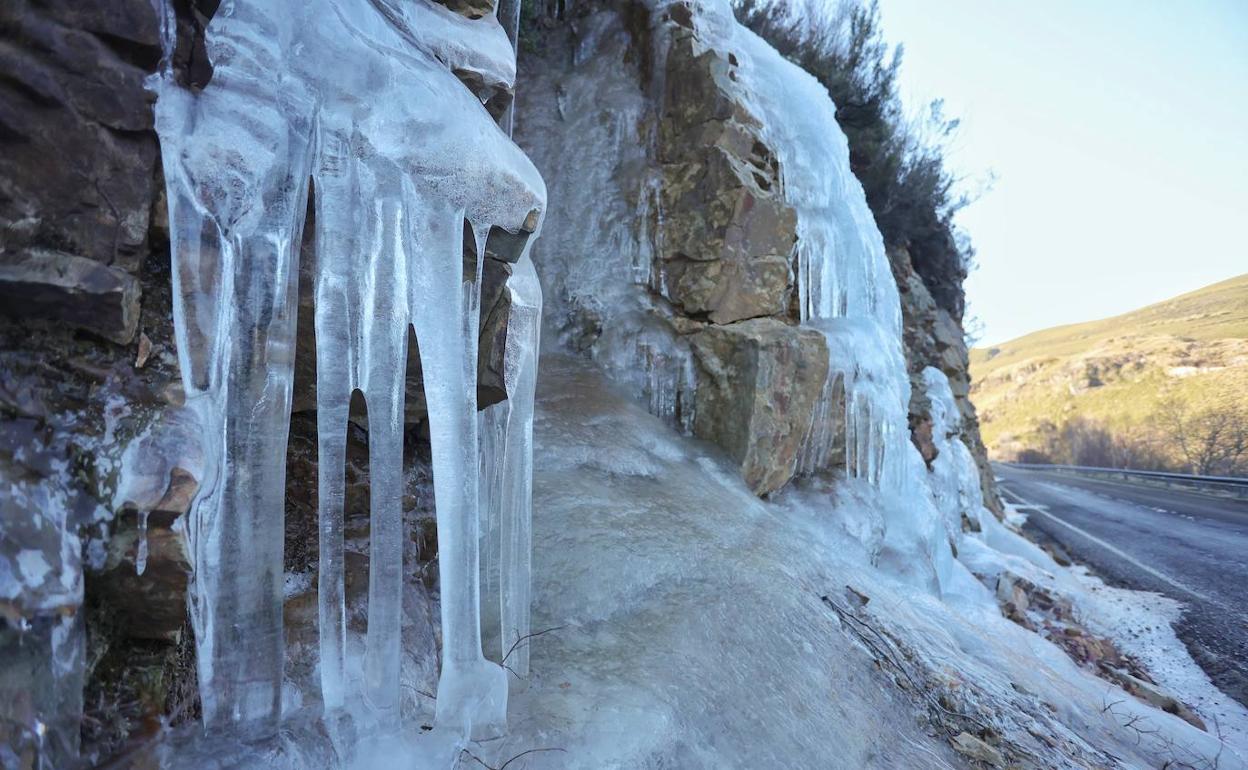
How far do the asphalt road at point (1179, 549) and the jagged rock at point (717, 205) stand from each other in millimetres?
4339

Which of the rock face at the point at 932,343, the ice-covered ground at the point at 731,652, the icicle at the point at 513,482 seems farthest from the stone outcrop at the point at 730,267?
the rock face at the point at 932,343

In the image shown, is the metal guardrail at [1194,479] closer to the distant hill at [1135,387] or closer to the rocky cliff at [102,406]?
the distant hill at [1135,387]

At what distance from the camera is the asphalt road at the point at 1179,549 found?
5359 millimetres

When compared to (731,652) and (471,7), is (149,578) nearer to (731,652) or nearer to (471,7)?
(731,652)

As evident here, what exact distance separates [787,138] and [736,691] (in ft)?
15.3

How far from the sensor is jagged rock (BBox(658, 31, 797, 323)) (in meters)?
4.74

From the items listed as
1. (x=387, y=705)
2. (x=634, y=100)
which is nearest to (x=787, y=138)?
(x=634, y=100)

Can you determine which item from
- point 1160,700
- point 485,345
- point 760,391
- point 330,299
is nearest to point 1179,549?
point 1160,700

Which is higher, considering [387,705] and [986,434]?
[387,705]

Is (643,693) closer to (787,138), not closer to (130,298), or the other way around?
(130,298)

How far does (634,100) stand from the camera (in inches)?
212

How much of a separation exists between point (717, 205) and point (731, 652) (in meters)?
3.33

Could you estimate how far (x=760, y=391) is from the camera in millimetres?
4406

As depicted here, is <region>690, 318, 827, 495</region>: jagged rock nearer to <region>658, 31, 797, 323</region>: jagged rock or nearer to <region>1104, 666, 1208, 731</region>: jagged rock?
<region>658, 31, 797, 323</region>: jagged rock
